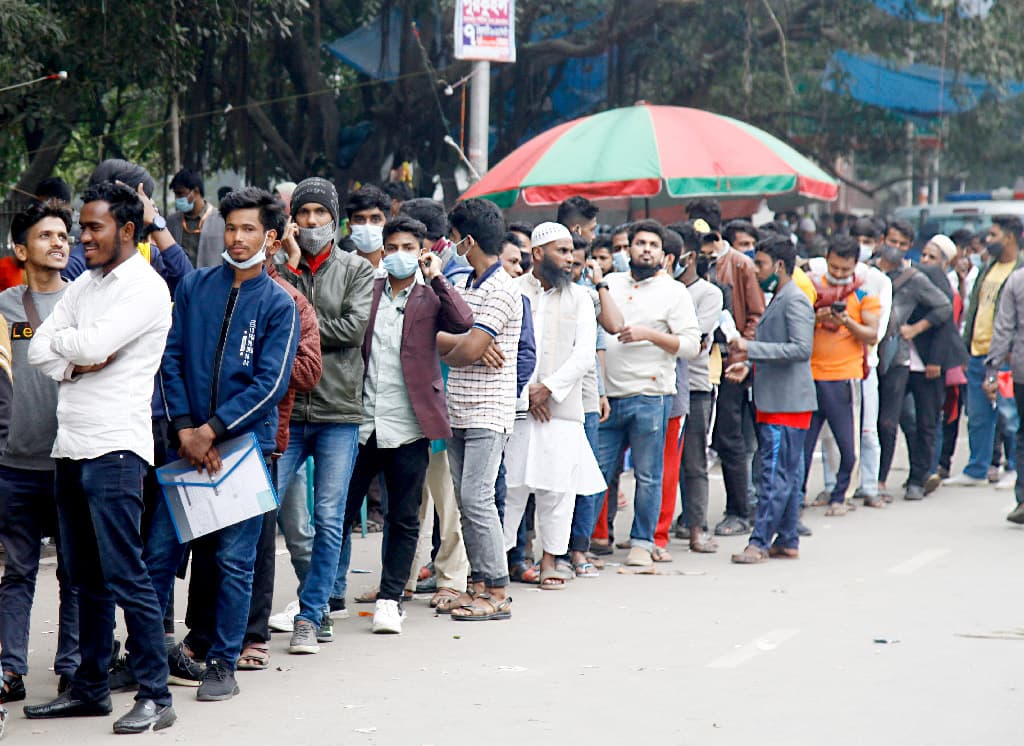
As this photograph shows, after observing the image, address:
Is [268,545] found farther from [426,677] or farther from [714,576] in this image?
[714,576]

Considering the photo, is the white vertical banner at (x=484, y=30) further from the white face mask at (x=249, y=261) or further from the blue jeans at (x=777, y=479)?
the white face mask at (x=249, y=261)

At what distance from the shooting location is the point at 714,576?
8836 millimetres

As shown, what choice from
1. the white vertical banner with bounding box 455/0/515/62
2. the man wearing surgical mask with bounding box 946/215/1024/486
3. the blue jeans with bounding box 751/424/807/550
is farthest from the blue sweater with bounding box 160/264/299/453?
the white vertical banner with bounding box 455/0/515/62

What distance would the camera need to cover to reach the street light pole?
1426 cm

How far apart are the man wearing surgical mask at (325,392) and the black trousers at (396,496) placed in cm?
39

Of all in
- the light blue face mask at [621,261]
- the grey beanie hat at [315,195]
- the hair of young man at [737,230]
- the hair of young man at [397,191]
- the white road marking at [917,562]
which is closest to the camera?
the grey beanie hat at [315,195]

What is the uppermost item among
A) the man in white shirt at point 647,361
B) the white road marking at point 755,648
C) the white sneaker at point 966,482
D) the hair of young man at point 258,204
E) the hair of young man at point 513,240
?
the hair of young man at point 258,204

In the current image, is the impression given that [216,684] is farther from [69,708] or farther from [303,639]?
[303,639]

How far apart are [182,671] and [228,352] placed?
1.36 meters

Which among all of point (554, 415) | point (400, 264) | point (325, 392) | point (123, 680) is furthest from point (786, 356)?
point (123, 680)

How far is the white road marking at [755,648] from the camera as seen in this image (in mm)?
6656

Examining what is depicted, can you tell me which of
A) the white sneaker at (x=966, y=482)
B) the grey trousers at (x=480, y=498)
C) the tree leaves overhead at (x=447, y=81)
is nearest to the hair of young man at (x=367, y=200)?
the grey trousers at (x=480, y=498)

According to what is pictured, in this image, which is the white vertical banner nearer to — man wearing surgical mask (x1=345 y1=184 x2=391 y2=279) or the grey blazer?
the grey blazer

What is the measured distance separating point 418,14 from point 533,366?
400 inches
